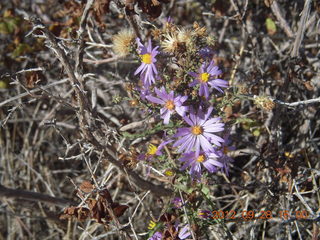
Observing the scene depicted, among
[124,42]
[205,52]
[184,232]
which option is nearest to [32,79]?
[124,42]

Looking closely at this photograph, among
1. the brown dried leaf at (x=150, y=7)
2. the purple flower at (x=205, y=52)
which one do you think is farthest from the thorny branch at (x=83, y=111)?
the purple flower at (x=205, y=52)

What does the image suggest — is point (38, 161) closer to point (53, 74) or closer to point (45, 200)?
point (53, 74)

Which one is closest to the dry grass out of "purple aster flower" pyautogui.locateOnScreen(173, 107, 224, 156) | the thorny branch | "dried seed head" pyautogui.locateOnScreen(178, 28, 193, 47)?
the thorny branch

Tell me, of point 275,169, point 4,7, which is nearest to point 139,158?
point 275,169

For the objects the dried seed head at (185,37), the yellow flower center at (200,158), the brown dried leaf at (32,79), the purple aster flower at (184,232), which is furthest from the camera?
the brown dried leaf at (32,79)

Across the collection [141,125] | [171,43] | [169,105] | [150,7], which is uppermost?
[150,7]

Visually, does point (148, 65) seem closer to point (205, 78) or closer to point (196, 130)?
point (205, 78)

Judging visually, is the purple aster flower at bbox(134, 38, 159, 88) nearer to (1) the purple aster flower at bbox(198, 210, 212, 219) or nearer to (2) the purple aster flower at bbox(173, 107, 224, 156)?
(2) the purple aster flower at bbox(173, 107, 224, 156)

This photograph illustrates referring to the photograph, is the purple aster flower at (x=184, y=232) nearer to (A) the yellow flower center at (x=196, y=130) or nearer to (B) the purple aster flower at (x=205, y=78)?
(A) the yellow flower center at (x=196, y=130)
